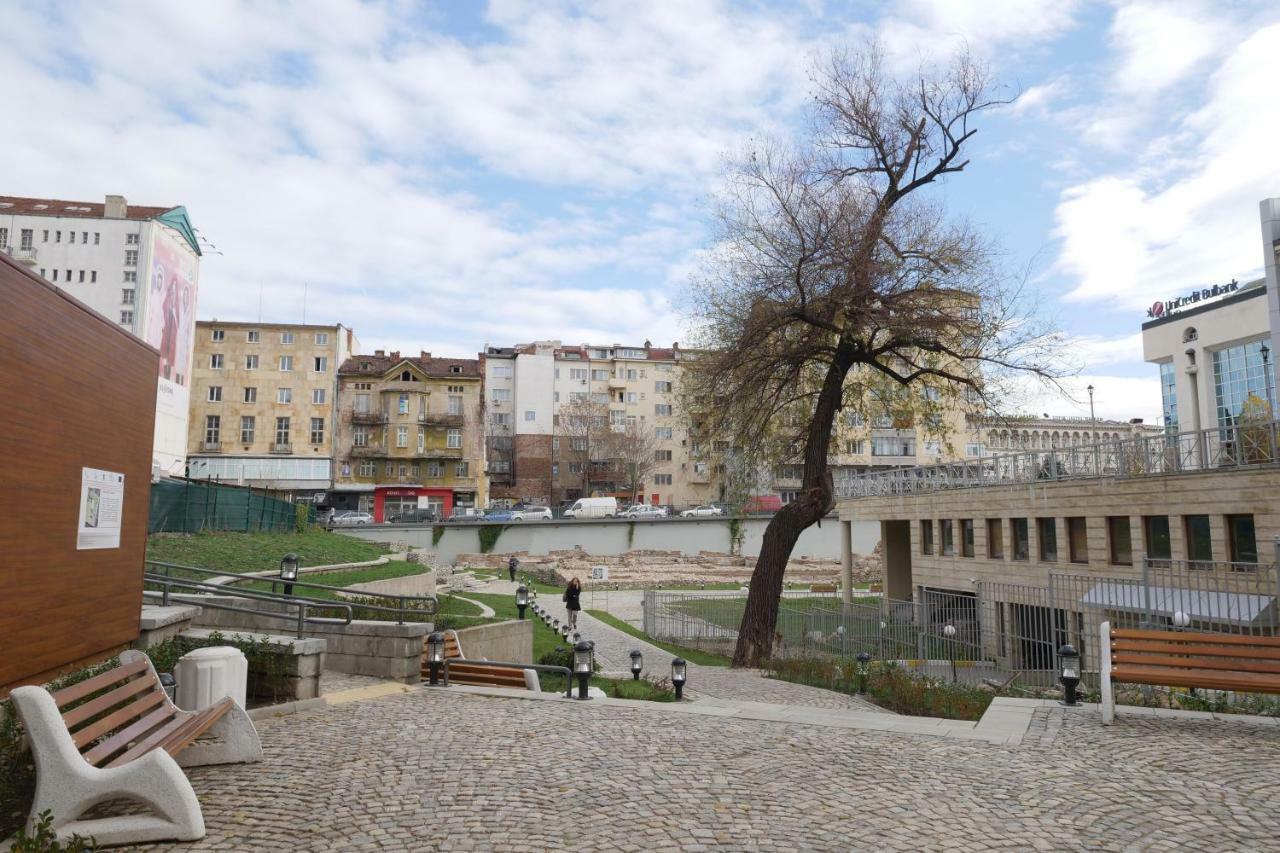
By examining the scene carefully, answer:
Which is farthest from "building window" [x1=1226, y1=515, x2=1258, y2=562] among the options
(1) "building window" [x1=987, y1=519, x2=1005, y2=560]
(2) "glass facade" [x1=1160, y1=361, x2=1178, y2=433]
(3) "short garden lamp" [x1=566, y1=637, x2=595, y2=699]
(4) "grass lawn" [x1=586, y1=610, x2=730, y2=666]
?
(2) "glass facade" [x1=1160, y1=361, x2=1178, y2=433]

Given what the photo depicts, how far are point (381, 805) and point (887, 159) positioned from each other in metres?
17.3

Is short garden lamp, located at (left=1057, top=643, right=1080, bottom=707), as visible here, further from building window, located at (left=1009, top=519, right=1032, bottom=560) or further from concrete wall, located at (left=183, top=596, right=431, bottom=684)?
building window, located at (left=1009, top=519, right=1032, bottom=560)

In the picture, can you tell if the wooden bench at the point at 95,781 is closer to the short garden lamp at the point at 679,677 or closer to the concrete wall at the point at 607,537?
the short garden lamp at the point at 679,677

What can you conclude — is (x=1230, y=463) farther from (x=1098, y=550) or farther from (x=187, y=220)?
(x=187, y=220)

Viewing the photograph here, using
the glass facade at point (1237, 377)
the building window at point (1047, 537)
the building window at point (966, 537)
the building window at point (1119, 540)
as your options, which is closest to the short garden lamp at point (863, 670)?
the building window at point (1119, 540)

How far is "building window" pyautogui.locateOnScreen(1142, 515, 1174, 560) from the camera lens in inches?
864

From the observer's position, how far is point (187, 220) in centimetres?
8062

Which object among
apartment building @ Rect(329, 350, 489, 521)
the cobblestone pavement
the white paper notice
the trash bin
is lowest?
the cobblestone pavement

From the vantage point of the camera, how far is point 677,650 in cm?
2295

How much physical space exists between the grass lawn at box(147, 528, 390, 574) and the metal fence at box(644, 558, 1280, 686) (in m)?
10.4

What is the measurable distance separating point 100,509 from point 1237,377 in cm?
6231

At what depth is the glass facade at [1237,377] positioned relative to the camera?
172 ft

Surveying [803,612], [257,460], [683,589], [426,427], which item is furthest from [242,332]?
[803,612]

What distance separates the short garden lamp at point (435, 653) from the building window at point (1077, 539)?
1971 centimetres
